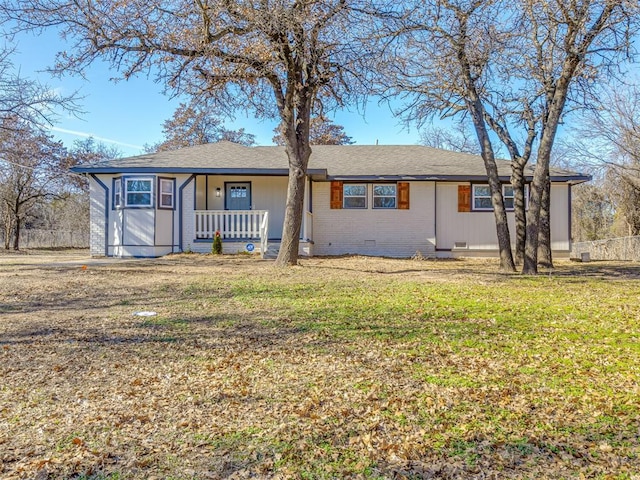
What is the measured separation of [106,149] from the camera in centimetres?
2928

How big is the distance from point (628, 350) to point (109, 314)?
17.8 ft

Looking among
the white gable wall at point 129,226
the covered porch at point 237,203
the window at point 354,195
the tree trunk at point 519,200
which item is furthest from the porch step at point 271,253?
the tree trunk at point 519,200

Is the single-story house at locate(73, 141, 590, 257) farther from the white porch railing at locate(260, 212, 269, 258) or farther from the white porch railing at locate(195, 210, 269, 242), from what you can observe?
the white porch railing at locate(260, 212, 269, 258)

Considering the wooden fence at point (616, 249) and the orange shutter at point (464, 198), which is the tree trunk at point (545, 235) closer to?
the orange shutter at point (464, 198)

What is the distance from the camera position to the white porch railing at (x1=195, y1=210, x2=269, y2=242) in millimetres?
13234

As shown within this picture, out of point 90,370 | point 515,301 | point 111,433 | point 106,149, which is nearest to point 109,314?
point 90,370

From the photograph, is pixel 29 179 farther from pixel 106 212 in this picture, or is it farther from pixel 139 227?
pixel 139 227

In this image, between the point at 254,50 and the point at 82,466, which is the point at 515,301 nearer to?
the point at 82,466

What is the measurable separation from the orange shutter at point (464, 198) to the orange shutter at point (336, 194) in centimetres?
378

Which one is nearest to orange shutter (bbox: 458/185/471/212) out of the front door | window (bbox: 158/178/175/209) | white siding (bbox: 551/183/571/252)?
white siding (bbox: 551/183/571/252)

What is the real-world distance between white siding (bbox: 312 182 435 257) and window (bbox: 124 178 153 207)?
5.03 metres

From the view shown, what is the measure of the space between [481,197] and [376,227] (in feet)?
11.3

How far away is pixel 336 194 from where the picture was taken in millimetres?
14766

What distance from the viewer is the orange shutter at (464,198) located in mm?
14562
